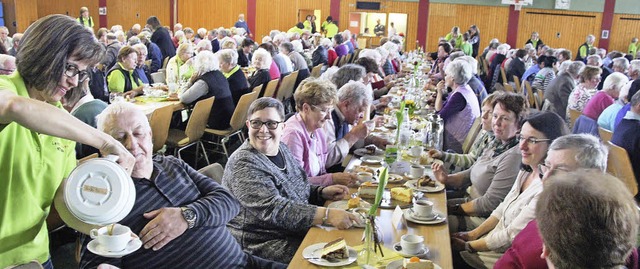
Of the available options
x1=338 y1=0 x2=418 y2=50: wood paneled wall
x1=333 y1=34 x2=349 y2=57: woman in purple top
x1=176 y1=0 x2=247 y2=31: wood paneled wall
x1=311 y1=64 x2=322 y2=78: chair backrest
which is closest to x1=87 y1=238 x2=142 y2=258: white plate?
x1=311 y1=64 x2=322 y2=78: chair backrest

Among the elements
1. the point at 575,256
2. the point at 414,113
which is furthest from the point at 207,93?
the point at 575,256

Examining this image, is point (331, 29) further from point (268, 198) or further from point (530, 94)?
point (268, 198)

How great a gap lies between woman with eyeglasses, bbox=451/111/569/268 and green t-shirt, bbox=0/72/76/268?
6.52 feet

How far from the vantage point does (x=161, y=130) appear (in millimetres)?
5176

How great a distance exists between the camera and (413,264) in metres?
2.12

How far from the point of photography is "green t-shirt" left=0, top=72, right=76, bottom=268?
175 centimetres

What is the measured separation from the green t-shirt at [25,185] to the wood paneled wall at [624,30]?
63.8 feet

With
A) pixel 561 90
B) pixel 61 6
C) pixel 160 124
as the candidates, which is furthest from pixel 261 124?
pixel 61 6

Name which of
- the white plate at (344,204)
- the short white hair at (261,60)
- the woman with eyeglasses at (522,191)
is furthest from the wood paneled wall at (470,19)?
the white plate at (344,204)

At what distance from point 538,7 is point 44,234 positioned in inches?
749

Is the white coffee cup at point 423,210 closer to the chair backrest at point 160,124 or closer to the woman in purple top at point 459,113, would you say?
the woman in purple top at point 459,113

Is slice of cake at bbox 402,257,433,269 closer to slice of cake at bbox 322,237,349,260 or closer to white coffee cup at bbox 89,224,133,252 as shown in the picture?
slice of cake at bbox 322,237,349,260

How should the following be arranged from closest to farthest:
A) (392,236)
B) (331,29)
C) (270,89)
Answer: (392,236)
(270,89)
(331,29)

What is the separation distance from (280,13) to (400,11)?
4.13 metres
